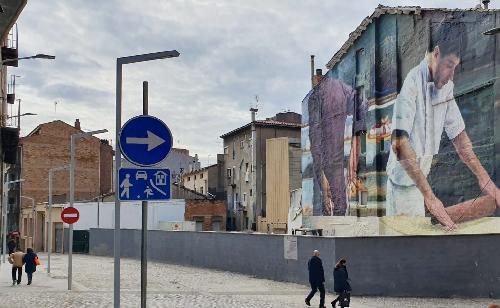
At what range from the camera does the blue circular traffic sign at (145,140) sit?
24.8ft

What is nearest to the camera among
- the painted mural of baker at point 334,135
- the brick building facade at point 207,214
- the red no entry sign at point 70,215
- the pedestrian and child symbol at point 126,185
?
the pedestrian and child symbol at point 126,185

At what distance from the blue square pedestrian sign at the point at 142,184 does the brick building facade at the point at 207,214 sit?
169 feet

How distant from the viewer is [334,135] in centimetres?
3806

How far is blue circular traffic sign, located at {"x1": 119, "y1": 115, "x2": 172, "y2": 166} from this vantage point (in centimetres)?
755

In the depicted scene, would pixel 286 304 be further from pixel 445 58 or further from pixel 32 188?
pixel 32 188

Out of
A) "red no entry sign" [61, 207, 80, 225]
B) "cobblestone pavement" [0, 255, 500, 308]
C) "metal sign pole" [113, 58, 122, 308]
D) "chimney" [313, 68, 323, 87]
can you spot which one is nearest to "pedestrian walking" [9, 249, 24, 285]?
"cobblestone pavement" [0, 255, 500, 308]

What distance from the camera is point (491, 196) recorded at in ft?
77.7

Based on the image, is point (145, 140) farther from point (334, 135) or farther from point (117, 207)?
point (334, 135)

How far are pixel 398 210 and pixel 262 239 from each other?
6.55 meters

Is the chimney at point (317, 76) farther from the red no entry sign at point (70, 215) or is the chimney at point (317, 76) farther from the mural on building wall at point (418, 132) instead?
the red no entry sign at point (70, 215)

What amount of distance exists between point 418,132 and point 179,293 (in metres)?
12.8

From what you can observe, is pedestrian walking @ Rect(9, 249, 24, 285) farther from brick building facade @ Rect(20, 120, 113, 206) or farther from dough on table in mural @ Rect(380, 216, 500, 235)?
brick building facade @ Rect(20, 120, 113, 206)

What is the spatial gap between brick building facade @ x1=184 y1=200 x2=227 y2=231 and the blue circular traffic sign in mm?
51547

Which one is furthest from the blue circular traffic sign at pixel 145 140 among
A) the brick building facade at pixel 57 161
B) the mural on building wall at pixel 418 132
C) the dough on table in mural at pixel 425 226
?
the brick building facade at pixel 57 161
